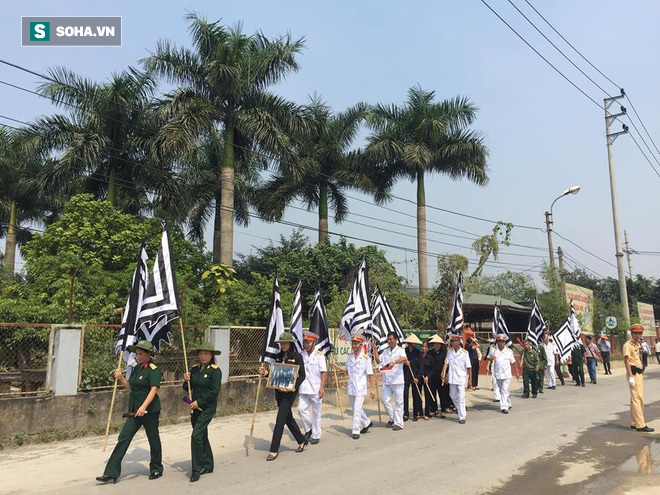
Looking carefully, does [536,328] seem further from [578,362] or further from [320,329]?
[320,329]

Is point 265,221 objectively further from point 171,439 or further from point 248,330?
point 171,439

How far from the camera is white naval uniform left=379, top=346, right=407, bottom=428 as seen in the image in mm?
10305

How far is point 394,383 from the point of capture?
1033cm

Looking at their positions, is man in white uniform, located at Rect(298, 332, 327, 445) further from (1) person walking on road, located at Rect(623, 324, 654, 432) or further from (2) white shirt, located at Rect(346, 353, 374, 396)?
(1) person walking on road, located at Rect(623, 324, 654, 432)

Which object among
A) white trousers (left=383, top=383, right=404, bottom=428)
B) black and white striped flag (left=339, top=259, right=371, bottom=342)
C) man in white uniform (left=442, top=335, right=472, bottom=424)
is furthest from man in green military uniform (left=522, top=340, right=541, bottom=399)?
white trousers (left=383, top=383, right=404, bottom=428)

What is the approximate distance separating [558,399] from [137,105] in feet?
61.4

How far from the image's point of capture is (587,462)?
7.45 metres

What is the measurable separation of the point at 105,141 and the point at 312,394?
55.0 feet

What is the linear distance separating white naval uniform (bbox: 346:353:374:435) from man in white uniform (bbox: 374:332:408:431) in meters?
0.59

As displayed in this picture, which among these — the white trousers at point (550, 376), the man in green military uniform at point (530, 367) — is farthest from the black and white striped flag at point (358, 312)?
the white trousers at point (550, 376)

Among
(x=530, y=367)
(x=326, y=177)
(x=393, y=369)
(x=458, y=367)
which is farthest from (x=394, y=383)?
(x=326, y=177)

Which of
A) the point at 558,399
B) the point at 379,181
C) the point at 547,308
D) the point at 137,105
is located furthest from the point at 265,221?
the point at 558,399

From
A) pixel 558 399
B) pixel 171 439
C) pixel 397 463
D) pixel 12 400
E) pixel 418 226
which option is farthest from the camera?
pixel 418 226

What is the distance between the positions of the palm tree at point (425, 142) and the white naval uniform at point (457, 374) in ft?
54.1
